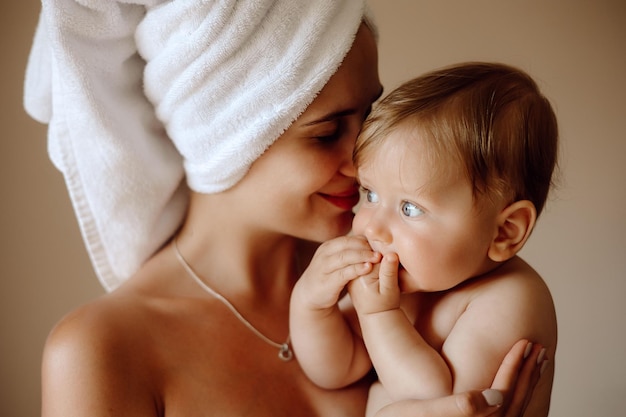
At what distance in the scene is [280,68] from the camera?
113 centimetres

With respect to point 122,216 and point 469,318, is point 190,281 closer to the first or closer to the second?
point 122,216

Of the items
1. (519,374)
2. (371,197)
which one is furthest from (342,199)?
(519,374)

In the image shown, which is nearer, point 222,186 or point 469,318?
point 469,318

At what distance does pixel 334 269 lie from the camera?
1.06 metres

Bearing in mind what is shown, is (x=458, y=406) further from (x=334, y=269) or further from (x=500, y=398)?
(x=334, y=269)

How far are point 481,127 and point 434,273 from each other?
213 millimetres

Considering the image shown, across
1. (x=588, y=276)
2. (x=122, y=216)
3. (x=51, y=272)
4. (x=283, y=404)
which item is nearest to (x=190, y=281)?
(x=122, y=216)

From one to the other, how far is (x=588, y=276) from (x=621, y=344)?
0.23 m

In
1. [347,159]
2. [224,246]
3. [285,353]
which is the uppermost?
[347,159]

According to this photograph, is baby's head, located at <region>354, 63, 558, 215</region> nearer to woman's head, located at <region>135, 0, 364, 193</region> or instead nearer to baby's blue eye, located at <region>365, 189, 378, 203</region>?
baby's blue eye, located at <region>365, 189, 378, 203</region>

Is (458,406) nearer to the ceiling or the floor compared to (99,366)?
nearer to the ceiling

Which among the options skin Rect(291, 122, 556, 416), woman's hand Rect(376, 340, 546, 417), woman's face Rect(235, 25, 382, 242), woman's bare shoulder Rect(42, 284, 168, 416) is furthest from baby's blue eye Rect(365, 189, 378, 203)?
woman's bare shoulder Rect(42, 284, 168, 416)

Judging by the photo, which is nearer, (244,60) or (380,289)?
(380,289)

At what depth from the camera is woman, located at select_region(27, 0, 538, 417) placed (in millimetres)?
1104
